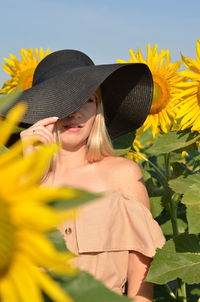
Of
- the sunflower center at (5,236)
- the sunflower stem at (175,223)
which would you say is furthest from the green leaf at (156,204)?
the sunflower center at (5,236)

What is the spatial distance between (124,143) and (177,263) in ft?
2.52

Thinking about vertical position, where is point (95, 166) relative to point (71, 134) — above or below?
below

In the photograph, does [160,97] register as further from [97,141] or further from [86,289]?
[86,289]

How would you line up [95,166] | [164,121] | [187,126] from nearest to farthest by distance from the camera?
[95,166] < [187,126] < [164,121]

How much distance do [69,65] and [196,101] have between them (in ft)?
1.59

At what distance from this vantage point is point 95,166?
7.54 ft

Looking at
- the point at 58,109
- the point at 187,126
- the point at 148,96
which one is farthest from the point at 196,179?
the point at 58,109

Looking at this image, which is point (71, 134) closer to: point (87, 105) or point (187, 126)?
point (87, 105)

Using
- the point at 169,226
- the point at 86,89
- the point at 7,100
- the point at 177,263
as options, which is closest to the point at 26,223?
the point at 7,100

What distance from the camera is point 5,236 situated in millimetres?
563

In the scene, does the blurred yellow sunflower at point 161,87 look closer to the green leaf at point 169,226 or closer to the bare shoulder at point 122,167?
the green leaf at point 169,226

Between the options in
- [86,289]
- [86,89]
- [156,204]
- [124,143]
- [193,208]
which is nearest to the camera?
[86,289]

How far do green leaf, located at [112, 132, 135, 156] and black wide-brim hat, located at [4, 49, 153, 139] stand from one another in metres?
0.29

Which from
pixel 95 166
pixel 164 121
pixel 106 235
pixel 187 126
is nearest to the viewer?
pixel 106 235
